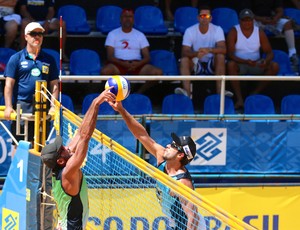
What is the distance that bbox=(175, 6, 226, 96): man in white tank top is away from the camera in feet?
42.6

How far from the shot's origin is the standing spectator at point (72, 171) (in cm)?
744

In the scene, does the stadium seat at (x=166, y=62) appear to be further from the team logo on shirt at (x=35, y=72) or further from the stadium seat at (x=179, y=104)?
the team logo on shirt at (x=35, y=72)

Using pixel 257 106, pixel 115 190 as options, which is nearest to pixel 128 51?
pixel 257 106

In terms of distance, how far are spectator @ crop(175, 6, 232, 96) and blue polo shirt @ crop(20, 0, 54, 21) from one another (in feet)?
7.22

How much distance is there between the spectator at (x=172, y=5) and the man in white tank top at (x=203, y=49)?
53.1 inches

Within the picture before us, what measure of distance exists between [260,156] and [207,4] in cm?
468

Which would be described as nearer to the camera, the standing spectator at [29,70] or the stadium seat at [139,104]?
the standing spectator at [29,70]

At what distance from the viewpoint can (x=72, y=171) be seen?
741cm

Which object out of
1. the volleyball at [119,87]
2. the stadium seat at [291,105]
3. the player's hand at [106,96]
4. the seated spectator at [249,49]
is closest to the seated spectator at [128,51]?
the seated spectator at [249,49]

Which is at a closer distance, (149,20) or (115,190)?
(115,190)

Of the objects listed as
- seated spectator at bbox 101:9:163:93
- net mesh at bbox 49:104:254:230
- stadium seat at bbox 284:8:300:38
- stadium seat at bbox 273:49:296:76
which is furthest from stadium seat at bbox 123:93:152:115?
stadium seat at bbox 284:8:300:38

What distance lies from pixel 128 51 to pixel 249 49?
74.0 inches

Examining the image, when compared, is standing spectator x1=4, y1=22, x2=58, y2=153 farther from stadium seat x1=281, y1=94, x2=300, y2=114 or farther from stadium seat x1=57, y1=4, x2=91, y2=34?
stadium seat x1=281, y1=94, x2=300, y2=114

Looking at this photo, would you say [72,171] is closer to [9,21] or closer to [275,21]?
[9,21]
